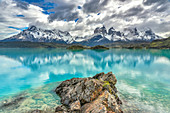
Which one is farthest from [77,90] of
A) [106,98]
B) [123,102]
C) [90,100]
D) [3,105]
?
[3,105]

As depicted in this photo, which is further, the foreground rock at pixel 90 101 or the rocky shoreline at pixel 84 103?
the rocky shoreline at pixel 84 103

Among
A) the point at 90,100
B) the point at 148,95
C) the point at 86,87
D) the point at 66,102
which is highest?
the point at 86,87

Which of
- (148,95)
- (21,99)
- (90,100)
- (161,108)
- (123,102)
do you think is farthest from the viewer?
(148,95)

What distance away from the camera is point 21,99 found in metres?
22.3

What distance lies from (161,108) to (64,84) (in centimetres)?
2087

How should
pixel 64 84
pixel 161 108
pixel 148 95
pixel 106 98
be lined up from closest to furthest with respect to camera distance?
1. pixel 106 98
2. pixel 161 108
3. pixel 148 95
4. pixel 64 84

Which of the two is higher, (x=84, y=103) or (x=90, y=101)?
(x=90, y=101)

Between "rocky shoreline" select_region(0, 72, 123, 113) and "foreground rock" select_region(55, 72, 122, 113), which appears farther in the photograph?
"rocky shoreline" select_region(0, 72, 123, 113)

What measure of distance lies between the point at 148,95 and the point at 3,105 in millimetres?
30816

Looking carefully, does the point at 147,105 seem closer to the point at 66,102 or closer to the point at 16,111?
the point at 66,102

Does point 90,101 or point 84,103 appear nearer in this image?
point 90,101

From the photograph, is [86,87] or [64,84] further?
[64,84]

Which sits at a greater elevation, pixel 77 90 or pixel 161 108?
pixel 77 90

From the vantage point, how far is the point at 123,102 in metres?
20.9
